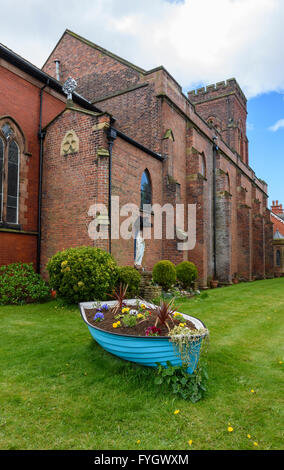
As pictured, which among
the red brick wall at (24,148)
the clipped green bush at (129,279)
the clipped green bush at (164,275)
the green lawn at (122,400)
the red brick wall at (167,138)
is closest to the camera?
the green lawn at (122,400)

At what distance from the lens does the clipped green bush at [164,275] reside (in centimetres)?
1343

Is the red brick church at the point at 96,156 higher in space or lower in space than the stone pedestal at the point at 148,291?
higher

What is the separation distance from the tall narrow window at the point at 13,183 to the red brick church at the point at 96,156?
4cm

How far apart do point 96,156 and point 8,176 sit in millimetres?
3820

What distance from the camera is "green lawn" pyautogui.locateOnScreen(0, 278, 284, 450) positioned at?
10.0 ft

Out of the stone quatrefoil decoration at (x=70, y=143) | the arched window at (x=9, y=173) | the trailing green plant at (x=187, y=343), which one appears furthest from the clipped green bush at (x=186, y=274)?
the trailing green plant at (x=187, y=343)

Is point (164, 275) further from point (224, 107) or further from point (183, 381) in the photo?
point (224, 107)

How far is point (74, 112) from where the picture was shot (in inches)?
507

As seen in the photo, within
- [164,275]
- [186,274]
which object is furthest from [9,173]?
[186,274]

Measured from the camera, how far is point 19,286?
11648mm

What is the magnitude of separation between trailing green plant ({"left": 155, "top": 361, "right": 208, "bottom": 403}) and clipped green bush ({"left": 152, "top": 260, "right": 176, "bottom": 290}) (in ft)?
30.4

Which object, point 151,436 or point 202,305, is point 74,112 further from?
point 151,436

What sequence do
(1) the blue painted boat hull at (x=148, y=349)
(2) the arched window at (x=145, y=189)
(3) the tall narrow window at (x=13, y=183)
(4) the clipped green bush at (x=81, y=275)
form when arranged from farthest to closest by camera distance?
(2) the arched window at (x=145, y=189) → (3) the tall narrow window at (x=13, y=183) → (4) the clipped green bush at (x=81, y=275) → (1) the blue painted boat hull at (x=148, y=349)

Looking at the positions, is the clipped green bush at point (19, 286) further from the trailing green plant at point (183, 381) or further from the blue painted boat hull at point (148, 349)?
the trailing green plant at point (183, 381)
